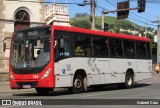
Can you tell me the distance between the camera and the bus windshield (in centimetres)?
1912

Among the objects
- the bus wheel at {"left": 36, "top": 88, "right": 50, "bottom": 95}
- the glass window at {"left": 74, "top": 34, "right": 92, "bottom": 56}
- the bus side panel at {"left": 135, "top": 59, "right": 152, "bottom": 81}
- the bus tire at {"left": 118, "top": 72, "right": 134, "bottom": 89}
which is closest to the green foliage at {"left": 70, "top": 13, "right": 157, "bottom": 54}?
the bus side panel at {"left": 135, "top": 59, "right": 152, "bottom": 81}

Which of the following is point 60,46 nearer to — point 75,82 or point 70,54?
point 70,54

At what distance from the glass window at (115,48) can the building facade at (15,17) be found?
1166 cm

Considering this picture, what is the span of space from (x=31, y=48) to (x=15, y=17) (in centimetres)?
1603

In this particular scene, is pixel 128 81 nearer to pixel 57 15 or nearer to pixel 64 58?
pixel 64 58

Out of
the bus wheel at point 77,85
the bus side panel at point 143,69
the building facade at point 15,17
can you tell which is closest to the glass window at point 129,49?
the bus side panel at point 143,69

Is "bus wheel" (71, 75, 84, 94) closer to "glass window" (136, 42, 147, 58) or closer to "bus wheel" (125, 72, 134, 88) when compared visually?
"bus wheel" (125, 72, 134, 88)

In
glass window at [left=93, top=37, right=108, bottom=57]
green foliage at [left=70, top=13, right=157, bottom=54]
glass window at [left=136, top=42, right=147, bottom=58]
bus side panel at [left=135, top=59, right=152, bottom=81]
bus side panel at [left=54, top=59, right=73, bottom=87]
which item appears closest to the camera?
bus side panel at [left=54, top=59, right=73, bottom=87]

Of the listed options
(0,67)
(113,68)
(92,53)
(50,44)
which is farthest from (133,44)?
(0,67)

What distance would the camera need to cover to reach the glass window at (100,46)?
867 inches

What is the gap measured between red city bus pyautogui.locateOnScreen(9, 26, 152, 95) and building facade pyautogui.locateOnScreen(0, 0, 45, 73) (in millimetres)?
11841

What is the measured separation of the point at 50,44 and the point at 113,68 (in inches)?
223

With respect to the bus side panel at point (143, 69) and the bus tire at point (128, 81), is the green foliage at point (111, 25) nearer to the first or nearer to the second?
the bus side panel at point (143, 69)

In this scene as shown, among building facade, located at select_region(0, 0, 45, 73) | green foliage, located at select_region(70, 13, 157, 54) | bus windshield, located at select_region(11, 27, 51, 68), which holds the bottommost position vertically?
bus windshield, located at select_region(11, 27, 51, 68)
